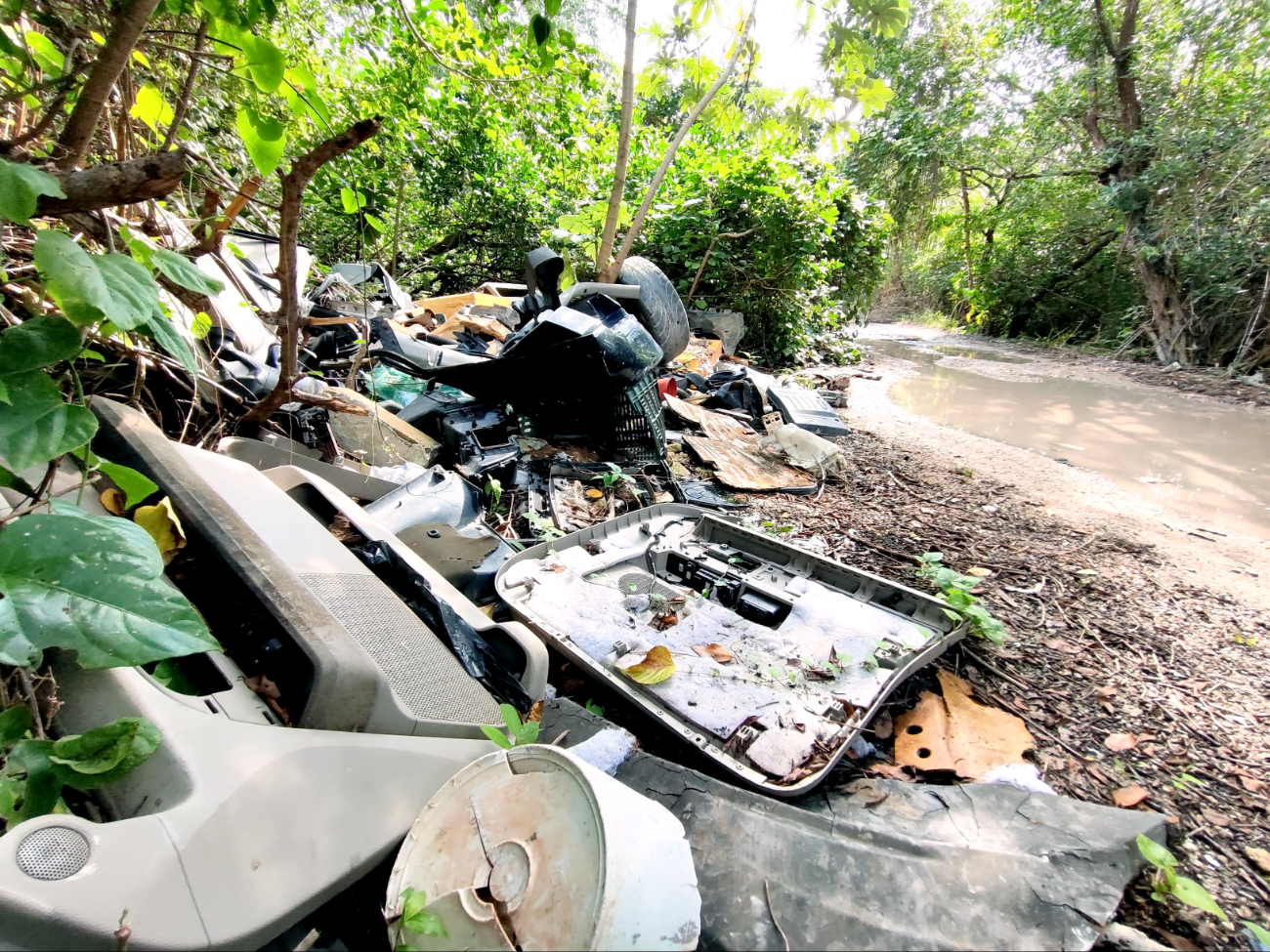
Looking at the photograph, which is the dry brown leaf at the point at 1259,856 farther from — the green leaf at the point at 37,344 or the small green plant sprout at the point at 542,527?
the green leaf at the point at 37,344

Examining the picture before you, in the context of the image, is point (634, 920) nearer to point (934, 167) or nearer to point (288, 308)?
point (288, 308)

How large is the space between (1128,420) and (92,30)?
27.0 feet

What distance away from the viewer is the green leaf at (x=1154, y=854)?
114 cm

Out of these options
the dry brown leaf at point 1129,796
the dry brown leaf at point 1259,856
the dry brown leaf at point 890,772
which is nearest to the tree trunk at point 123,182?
the dry brown leaf at point 890,772

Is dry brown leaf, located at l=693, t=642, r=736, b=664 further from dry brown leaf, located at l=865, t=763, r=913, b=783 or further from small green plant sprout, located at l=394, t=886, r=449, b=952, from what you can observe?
small green plant sprout, located at l=394, t=886, r=449, b=952

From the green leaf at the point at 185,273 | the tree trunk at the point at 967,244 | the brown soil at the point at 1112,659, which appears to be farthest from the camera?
the tree trunk at the point at 967,244

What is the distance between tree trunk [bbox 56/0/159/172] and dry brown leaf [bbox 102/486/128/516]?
0.59 metres

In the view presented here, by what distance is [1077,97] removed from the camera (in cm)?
957

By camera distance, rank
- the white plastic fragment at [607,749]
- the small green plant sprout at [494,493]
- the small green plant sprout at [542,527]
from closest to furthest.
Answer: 1. the white plastic fragment at [607,749]
2. the small green plant sprout at [542,527]
3. the small green plant sprout at [494,493]

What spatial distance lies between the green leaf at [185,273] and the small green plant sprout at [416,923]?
0.92 m

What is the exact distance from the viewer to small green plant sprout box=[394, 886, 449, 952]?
0.73 m

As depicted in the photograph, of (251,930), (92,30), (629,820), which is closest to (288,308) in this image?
(92,30)

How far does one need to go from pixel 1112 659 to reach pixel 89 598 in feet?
9.38

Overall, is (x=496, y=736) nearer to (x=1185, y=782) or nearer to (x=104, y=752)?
(x=104, y=752)
